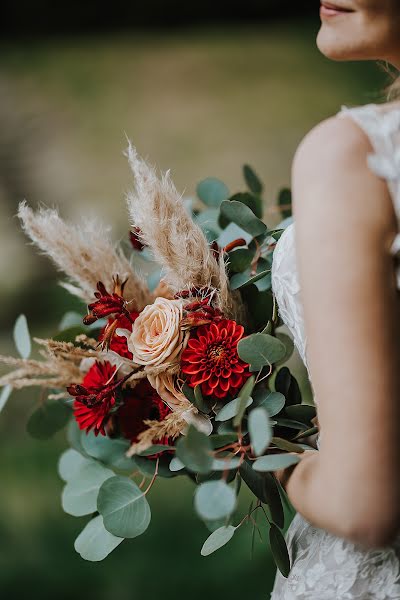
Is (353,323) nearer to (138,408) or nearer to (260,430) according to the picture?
(260,430)

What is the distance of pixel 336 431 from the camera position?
644mm

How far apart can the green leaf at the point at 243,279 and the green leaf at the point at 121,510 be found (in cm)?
29

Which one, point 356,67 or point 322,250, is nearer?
point 322,250

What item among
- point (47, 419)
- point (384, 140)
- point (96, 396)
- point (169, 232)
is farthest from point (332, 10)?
point (47, 419)

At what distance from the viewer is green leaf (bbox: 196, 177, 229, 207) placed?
123 centimetres

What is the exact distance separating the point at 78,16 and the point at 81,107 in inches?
18.2

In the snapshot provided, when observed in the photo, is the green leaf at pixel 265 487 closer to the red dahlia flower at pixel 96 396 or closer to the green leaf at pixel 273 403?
the green leaf at pixel 273 403

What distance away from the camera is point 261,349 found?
86cm

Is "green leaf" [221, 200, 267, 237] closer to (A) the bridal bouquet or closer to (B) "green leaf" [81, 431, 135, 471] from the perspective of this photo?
(A) the bridal bouquet

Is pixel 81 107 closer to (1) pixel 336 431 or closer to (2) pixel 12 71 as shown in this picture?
(2) pixel 12 71

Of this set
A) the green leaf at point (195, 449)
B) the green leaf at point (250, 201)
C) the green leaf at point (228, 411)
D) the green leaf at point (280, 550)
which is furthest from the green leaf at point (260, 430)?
the green leaf at point (250, 201)

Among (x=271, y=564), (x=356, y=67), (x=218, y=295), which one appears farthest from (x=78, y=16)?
(x=218, y=295)

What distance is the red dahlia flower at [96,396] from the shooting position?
3.05 ft

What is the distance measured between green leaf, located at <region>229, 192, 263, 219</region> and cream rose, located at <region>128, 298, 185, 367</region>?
25 cm
